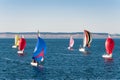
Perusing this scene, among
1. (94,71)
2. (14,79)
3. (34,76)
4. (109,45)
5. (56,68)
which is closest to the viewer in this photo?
(14,79)

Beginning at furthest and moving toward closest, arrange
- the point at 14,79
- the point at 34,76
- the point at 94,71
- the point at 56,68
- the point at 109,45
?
the point at 109,45
the point at 56,68
the point at 94,71
the point at 34,76
the point at 14,79

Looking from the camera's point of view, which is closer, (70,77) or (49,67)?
(70,77)

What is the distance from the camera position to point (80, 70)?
10481 centimetres

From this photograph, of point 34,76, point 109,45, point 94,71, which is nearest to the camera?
point 34,76

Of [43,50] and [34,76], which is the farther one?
[43,50]

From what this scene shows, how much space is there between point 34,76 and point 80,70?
50.5 ft

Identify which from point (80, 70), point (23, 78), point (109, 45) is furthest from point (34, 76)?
point (109, 45)

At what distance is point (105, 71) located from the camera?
103m

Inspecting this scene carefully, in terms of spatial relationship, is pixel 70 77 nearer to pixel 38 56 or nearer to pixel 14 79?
pixel 14 79

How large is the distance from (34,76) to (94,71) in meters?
16.7

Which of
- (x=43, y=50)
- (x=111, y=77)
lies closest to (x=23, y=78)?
(x=111, y=77)

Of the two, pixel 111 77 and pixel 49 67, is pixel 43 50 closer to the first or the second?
pixel 49 67

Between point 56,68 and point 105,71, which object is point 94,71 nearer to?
point 105,71

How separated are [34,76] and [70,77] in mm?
9187
